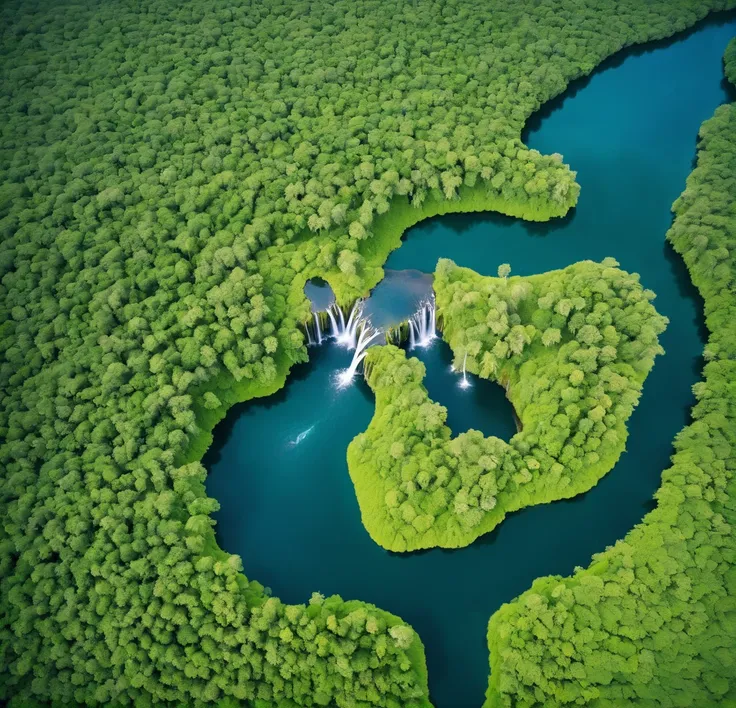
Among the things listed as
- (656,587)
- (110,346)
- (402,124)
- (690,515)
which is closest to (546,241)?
(402,124)

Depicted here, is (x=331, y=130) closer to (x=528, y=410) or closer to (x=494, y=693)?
(x=528, y=410)

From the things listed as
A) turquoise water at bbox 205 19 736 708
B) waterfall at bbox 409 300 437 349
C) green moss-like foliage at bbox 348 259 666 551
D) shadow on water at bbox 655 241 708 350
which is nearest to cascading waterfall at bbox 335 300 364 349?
turquoise water at bbox 205 19 736 708

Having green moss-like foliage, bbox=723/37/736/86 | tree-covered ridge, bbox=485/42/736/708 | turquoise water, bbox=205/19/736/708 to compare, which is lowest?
tree-covered ridge, bbox=485/42/736/708

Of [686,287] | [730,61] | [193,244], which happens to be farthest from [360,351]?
[730,61]

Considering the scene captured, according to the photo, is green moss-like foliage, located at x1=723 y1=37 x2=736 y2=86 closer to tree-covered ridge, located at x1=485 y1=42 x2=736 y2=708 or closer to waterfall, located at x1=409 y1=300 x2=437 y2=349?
tree-covered ridge, located at x1=485 y1=42 x2=736 y2=708

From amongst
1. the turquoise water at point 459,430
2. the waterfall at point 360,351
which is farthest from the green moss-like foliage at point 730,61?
the waterfall at point 360,351

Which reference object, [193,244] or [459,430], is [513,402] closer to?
[459,430]
